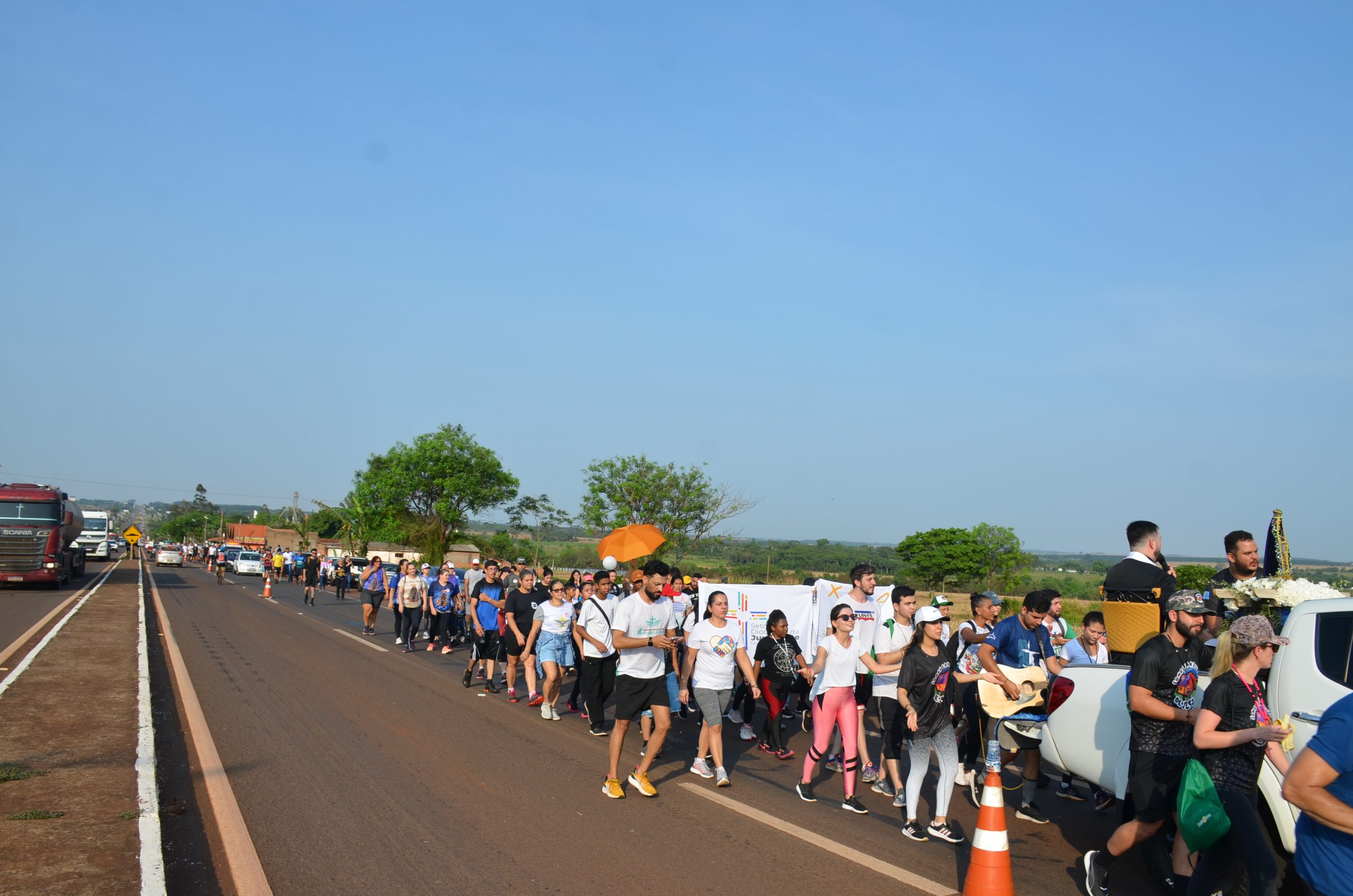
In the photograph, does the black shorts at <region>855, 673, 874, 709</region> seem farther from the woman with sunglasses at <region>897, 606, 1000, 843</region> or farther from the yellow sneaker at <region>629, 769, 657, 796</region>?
the woman with sunglasses at <region>897, 606, 1000, 843</region>

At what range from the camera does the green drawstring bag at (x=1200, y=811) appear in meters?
4.56

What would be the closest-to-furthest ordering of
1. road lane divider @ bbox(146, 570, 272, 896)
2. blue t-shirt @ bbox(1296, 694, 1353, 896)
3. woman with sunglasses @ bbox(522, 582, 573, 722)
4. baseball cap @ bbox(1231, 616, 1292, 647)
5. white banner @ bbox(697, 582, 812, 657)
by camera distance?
blue t-shirt @ bbox(1296, 694, 1353, 896)
baseball cap @ bbox(1231, 616, 1292, 647)
road lane divider @ bbox(146, 570, 272, 896)
woman with sunglasses @ bbox(522, 582, 573, 722)
white banner @ bbox(697, 582, 812, 657)

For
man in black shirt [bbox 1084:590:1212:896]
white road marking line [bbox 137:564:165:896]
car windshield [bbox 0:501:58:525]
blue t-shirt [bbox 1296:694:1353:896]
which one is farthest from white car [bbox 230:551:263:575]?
blue t-shirt [bbox 1296:694:1353:896]

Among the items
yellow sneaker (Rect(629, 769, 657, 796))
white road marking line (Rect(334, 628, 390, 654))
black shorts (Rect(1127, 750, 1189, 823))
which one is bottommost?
white road marking line (Rect(334, 628, 390, 654))

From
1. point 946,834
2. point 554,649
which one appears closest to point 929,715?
point 946,834

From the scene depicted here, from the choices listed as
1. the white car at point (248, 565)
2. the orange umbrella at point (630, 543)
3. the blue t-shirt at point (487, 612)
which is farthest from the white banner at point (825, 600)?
the white car at point (248, 565)

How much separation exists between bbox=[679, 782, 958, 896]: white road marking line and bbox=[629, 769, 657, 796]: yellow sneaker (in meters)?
0.45

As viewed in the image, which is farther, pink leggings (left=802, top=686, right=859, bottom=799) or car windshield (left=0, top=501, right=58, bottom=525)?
car windshield (left=0, top=501, right=58, bottom=525)

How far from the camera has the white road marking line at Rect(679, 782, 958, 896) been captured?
5.81 meters

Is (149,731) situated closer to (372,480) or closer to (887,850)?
(887,850)

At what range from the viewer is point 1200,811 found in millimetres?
4617

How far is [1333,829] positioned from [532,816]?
210 inches

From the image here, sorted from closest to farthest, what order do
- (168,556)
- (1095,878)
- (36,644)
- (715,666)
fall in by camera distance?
(1095,878), (715,666), (36,644), (168,556)

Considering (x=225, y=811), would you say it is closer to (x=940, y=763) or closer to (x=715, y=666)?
(x=715, y=666)
